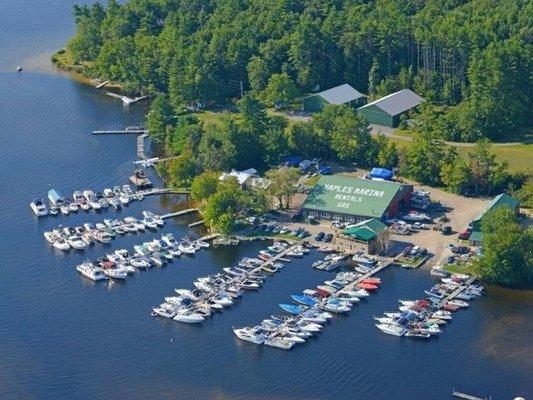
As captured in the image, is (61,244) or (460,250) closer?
(460,250)

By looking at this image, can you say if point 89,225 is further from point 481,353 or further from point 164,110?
point 481,353

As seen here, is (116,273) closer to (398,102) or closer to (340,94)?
(398,102)

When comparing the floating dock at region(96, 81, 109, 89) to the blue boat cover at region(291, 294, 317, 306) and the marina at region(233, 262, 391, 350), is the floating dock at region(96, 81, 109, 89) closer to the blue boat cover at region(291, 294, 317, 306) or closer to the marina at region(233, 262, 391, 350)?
the marina at region(233, 262, 391, 350)

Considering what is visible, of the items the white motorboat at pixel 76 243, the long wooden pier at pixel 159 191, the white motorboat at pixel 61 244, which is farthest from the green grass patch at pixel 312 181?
the white motorboat at pixel 61 244

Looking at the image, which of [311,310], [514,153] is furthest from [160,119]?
[311,310]

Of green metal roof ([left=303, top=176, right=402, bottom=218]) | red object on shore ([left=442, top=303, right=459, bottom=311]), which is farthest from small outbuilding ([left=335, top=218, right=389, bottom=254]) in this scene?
red object on shore ([left=442, top=303, right=459, bottom=311])

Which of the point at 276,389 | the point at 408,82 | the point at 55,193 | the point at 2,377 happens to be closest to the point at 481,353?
the point at 276,389
